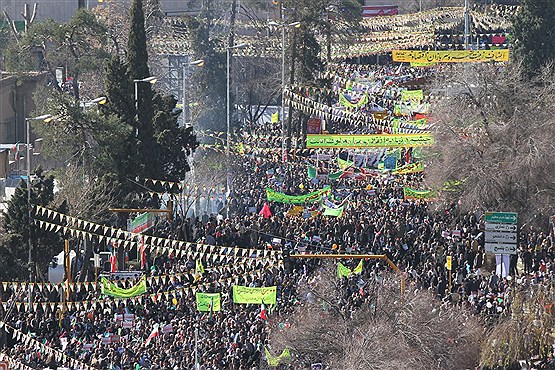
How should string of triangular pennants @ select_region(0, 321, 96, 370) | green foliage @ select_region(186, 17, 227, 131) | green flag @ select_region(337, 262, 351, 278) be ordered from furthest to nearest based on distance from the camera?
green foliage @ select_region(186, 17, 227, 131) < green flag @ select_region(337, 262, 351, 278) < string of triangular pennants @ select_region(0, 321, 96, 370)

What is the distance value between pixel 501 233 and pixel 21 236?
43.2 ft

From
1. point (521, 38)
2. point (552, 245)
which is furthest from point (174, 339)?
point (521, 38)

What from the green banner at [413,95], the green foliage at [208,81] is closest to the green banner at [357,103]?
the green banner at [413,95]

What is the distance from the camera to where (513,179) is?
170 feet

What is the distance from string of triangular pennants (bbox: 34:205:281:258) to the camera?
4328 cm

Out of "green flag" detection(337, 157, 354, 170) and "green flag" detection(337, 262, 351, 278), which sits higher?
"green flag" detection(337, 157, 354, 170)

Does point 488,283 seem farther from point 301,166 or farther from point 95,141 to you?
point 301,166

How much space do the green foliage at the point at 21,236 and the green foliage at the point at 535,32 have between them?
82.2 feet

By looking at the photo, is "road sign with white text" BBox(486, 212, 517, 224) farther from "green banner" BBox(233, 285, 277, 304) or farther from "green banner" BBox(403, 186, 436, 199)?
"green banner" BBox(403, 186, 436, 199)

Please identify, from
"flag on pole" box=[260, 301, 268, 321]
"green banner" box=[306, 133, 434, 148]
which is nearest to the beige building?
"green banner" box=[306, 133, 434, 148]

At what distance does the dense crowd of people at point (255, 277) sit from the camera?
38.4 m

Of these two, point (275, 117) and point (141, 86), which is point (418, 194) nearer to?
point (141, 86)

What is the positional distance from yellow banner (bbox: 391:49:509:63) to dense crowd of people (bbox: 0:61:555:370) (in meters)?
12.6

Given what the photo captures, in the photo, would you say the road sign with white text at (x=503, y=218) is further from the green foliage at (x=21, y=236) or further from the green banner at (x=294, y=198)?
the green foliage at (x=21, y=236)
